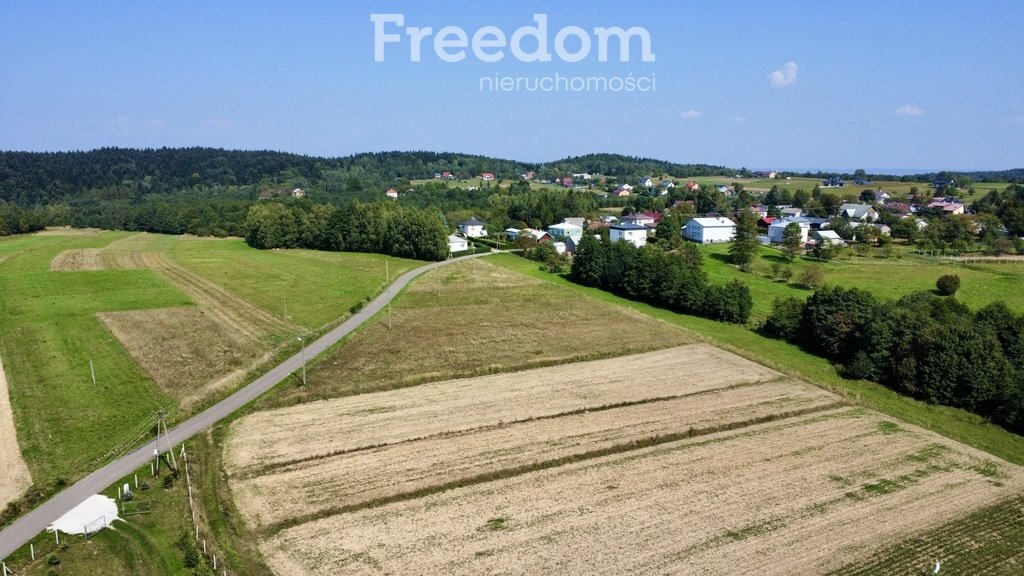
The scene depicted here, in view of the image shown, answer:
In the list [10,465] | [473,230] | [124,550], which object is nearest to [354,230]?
[473,230]

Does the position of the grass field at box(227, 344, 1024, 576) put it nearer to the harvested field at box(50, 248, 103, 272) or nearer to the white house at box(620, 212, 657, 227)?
the harvested field at box(50, 248, 103, 272)

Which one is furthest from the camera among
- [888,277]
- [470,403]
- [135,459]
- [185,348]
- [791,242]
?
[791,242]

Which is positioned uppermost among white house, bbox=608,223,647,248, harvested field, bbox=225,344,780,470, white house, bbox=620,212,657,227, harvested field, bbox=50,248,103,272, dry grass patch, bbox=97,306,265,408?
white house, bbox=620,212,657,227

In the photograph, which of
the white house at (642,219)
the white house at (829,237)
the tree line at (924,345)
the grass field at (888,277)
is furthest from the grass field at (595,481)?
the white house at (642,219)

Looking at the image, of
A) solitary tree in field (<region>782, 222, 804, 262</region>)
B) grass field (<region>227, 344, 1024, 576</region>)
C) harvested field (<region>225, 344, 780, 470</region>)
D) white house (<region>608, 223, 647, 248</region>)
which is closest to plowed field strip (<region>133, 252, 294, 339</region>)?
harvested field (<region>225, 344, 780, 470</region>)

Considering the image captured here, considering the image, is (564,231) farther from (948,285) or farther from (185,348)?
(185,348)

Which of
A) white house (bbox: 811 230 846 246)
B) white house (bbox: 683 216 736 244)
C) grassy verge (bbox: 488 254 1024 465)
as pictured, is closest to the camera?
grassy verge (bbox: 488 254 1024 465)

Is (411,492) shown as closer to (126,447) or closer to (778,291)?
(126,447)
